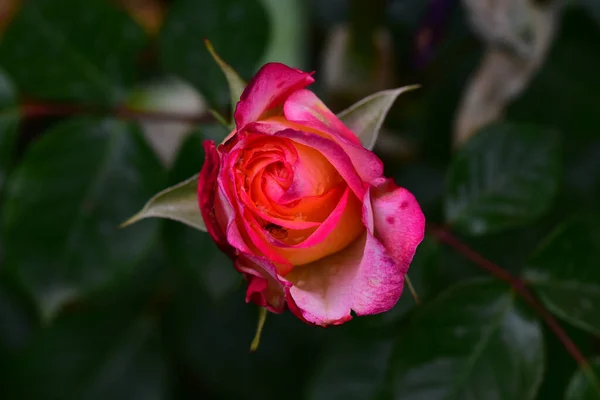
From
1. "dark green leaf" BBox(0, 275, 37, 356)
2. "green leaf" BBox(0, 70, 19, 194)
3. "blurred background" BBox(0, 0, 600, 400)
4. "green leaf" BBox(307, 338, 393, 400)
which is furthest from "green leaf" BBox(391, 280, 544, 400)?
"dark green leaf" BBox(0, 275, 37, 356)

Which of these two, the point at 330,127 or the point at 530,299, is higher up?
the point at 330,127

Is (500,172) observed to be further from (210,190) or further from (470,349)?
(210,190)

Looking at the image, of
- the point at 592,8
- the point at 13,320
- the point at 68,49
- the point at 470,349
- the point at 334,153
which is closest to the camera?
the point at 334,153

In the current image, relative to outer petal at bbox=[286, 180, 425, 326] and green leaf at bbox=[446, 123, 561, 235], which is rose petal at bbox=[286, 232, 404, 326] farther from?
green leaf at bbox=[446, 123, 561, 235]

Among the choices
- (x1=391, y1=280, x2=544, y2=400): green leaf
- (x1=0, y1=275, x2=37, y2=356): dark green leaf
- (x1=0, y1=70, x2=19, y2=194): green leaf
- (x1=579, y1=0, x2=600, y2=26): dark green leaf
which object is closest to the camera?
(x1=391, y1=280, x2=544, y2=400): green leaf

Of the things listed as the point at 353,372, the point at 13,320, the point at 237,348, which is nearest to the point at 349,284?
the point at 353,372

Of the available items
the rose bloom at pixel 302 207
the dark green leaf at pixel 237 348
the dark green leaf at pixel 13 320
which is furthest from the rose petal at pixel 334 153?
the dark green leaf at pixel 13 320

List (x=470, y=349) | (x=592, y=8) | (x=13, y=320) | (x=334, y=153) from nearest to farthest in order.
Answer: (x=334, y=153) < (x=470, y=349) < (x=592, y=8) < (x=13, y=320)
